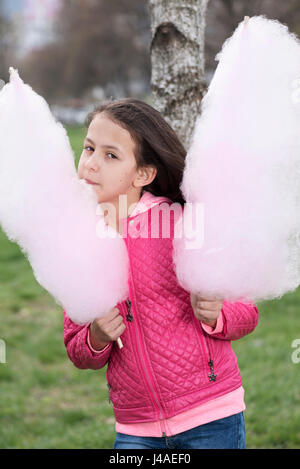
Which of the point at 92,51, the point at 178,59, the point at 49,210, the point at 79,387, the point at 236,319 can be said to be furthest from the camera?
the point at 92,51

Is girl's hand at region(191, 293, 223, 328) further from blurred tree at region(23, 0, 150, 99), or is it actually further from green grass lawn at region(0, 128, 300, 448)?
blurred tree at region(23, 0, 150, 99)

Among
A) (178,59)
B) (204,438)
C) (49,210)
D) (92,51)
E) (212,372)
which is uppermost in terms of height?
(92,51)

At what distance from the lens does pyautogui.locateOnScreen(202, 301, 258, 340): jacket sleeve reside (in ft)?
6.20

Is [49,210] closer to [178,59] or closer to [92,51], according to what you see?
[178,59]

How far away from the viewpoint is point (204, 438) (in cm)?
191

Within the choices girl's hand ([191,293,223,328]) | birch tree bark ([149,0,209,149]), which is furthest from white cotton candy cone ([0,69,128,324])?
birch tree bark ([149,0,209,149])

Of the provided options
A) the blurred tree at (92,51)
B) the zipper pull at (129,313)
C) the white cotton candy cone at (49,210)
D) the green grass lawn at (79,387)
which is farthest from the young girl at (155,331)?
the blurred tree at (92,51)

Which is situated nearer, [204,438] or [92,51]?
[204,438]

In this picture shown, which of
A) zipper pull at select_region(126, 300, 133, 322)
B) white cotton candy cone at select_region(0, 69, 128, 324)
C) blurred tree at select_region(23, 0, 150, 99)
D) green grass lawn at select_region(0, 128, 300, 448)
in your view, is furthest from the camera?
blurred tree at select_region(23, 0, 150, 99)

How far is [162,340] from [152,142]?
0.65 meters

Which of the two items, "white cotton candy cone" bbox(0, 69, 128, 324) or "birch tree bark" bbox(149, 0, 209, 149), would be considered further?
"birch tree bark" bbox(149, 0, 209, 149)

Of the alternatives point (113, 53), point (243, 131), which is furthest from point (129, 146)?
point (113, 53)

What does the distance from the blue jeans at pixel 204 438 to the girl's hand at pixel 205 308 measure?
388mm

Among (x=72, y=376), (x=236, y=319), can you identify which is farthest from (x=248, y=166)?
(x=72, y=376)
